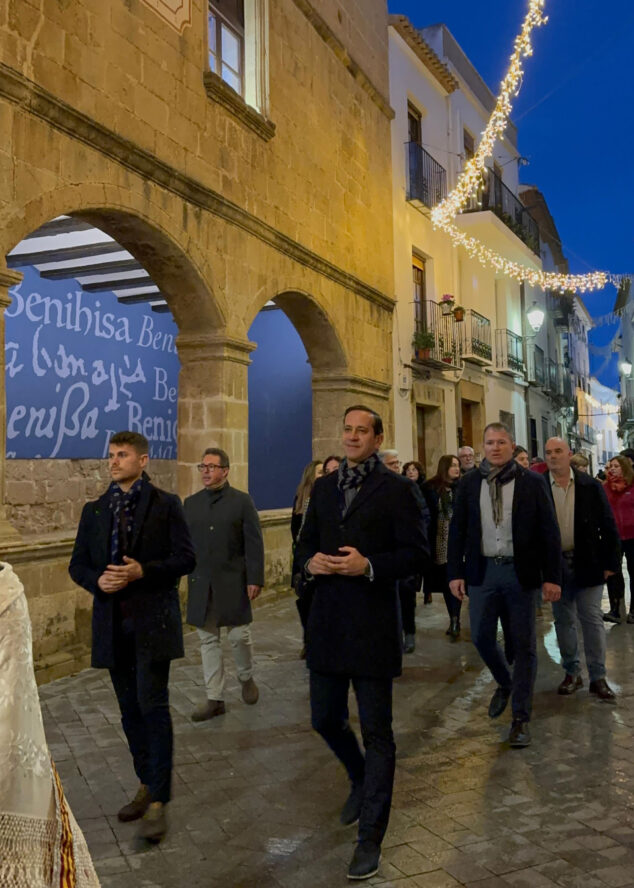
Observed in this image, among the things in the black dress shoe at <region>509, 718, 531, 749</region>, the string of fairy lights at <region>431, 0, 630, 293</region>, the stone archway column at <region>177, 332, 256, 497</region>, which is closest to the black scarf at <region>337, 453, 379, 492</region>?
the black dress shoe at <region>509, 718, 531, 749</region>

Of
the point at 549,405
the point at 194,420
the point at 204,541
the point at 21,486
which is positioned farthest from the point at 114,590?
the point at 549,405

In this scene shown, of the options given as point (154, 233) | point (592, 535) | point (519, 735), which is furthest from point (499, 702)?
point (154, 233)

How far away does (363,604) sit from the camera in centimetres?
312

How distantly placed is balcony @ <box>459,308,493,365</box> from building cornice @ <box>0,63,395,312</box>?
6305mm

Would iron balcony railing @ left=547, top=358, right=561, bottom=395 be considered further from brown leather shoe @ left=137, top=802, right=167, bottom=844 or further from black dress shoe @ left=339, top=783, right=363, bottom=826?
brown leather shoe @ left=137, top=802, right=167, bottom=844

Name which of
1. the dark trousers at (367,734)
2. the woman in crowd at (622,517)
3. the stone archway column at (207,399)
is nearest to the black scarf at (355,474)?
the dark trousers at (367,734)

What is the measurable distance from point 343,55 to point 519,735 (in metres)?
9.94

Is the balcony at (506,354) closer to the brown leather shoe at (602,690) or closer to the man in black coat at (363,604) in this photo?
the brown leather shoe at (602,690)

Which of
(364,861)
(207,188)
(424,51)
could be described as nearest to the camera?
(364,861)

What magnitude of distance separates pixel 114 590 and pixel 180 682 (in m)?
2.69

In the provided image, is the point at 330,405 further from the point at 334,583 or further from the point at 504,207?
the point at 504,207

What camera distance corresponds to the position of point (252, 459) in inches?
519

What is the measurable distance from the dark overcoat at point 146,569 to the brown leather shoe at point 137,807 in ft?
1.99

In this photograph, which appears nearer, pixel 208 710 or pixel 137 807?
pixel 137 807
